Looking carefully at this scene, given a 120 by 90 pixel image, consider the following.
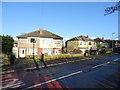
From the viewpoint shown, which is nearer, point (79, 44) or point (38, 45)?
point (38, 45)

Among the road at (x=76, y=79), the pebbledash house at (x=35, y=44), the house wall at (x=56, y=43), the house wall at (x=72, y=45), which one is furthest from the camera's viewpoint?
the house wall at (x=72, y=45)

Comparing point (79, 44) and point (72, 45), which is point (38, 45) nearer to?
point (79, 44)

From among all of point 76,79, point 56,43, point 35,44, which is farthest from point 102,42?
point 76,79

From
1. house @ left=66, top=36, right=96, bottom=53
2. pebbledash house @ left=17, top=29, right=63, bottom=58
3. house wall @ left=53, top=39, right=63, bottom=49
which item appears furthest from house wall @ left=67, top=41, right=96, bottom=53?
pebbledash house @ left=17, top=29, right=63, bottom=58

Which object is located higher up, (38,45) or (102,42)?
(102,42)

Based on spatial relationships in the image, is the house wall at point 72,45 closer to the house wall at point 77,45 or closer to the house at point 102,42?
the house wall at point 77,45

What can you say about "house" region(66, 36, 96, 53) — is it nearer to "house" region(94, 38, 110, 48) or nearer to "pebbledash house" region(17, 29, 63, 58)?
"house" region(94, 38, 110, 48)

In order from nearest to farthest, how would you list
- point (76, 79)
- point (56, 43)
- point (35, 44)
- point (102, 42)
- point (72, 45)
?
1. point (76, 79)
2. point (35, 44)
3. point (56, 43)
4. point (72, 45)
5. point (102, 42)

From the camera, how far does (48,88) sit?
637cm

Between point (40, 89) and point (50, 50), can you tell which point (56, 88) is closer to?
point (40, 89)

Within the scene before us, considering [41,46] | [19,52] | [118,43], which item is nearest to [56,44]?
[41,46]

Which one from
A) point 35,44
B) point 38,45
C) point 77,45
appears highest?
point 35,44

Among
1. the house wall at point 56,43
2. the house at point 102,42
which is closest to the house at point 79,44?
the house at point 102,42

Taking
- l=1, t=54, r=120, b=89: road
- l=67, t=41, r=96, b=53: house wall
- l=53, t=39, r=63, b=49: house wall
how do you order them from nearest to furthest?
l=1, t=54, r=120, b=89: road
l=53, t=39, r=63, b=49: house wall
l=67, t=41, r=96, b=53: house wall
